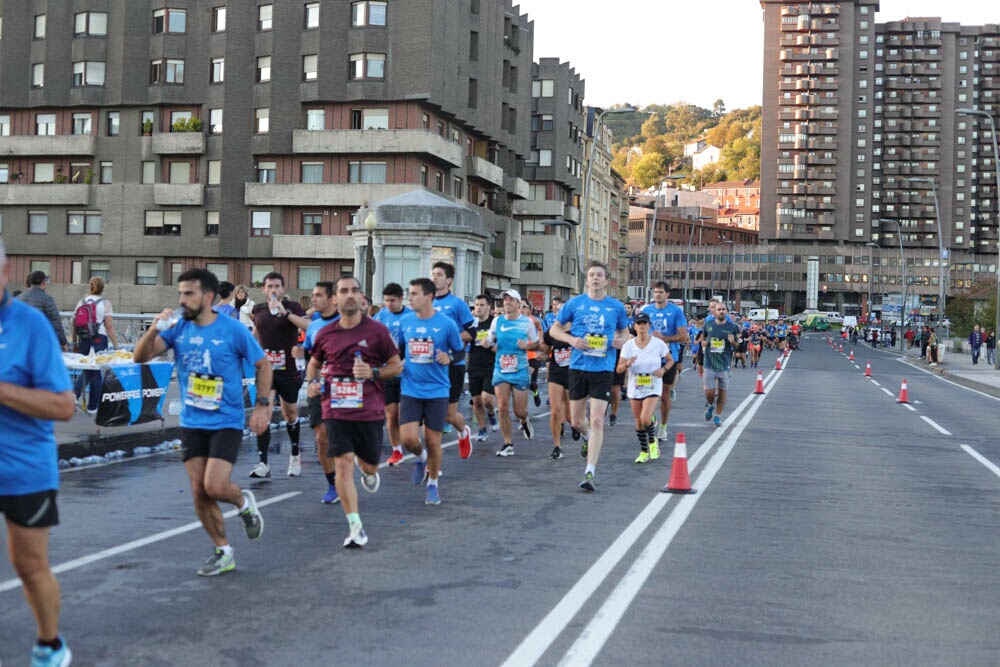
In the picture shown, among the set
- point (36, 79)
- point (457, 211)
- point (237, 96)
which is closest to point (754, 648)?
point (457, 211)

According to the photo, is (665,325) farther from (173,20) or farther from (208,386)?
(173,20)

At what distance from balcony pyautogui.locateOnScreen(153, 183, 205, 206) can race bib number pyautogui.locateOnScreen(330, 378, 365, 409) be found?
5261 cm

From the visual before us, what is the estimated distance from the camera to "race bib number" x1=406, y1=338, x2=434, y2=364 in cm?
995

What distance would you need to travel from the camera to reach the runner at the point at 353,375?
8.10 meters

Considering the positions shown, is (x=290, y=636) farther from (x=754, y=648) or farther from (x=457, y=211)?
(x=457, y=211)

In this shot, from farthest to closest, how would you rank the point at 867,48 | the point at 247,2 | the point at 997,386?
1. the point at 867,48
2. the point at 247,2
3. the point at 997,386

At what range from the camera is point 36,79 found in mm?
59938

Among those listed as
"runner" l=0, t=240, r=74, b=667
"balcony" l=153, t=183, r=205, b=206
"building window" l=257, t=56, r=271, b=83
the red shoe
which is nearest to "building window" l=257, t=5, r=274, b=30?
"building window" l=257, t=56, r=271, b=83

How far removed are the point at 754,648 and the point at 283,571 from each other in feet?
9.52

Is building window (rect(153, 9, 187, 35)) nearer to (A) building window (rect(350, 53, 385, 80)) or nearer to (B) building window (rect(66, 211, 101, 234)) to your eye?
(A) building window (rect(350, 53, 385, 80))

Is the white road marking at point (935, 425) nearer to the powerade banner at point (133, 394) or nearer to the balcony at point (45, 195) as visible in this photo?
the powerade banner at point (133, 394)

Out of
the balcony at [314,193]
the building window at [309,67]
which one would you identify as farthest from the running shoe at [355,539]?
the building window at [309,67]

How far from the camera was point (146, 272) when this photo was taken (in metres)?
59.8

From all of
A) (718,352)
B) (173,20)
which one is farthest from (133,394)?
(173,20)
